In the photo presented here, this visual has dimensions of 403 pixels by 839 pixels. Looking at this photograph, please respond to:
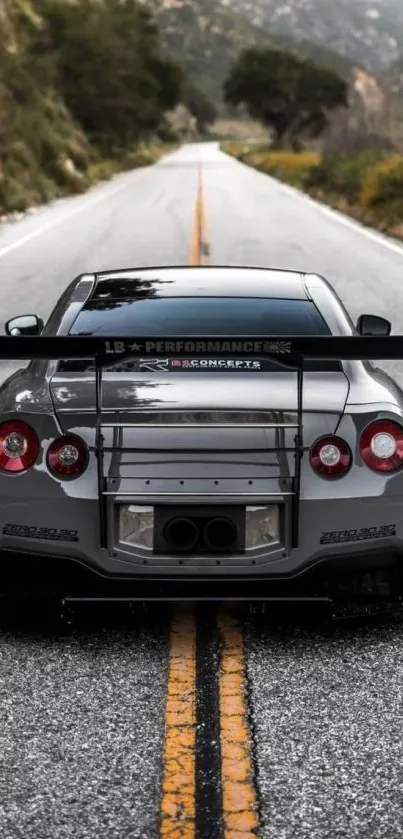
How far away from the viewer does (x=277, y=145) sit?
111062mm

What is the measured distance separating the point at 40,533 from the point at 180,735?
0.98 m

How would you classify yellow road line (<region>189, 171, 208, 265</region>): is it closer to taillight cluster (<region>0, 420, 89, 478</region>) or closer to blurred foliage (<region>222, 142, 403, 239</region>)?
blurred foliage (<region>222, 142, 403, 239</region>)

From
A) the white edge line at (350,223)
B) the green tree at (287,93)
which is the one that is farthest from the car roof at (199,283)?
the green tree at (287,93)

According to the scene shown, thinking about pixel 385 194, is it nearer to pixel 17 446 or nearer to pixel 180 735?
pixel 17 446

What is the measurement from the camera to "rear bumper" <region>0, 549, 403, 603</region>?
4.73 m

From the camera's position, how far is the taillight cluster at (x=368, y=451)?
4.73 meters

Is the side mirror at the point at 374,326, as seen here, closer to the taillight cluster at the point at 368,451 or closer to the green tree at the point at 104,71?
the taillight cluster at the point at 368,451

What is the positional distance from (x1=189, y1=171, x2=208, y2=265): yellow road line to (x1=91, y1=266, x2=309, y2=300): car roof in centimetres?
1354

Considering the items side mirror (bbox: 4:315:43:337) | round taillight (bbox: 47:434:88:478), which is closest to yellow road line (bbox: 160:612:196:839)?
round taillight (bbox: 47:434:88:478)

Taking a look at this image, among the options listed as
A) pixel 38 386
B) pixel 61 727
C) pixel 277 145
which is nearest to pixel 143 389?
pixel 38 386

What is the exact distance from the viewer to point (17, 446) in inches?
191

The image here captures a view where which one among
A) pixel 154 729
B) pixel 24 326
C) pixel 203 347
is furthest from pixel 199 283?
pixel 154 729

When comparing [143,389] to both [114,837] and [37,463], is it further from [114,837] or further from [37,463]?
[114,837]

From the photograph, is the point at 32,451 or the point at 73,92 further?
the point at 73,92
